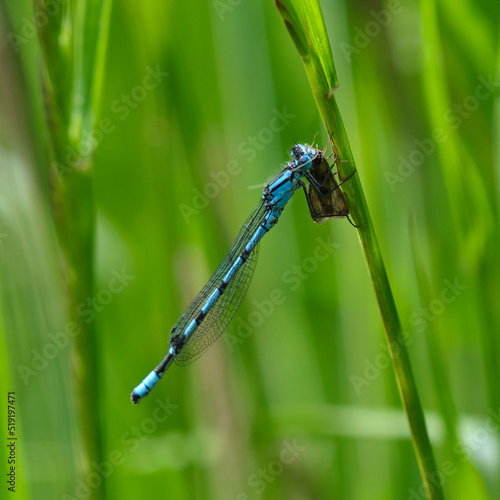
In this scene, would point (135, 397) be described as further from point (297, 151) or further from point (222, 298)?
point (297, 151)

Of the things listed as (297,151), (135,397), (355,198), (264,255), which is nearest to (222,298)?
(264,255)

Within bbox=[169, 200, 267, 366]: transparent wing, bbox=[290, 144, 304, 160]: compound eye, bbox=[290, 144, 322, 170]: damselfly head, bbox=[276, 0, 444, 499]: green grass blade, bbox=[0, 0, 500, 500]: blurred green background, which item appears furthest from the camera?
bbox=[169, 200, 267, 366]: transparent wing

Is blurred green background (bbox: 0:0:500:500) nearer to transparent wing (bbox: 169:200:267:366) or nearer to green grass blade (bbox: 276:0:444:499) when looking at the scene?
transparent wing (bbox: 169:200:267:366)

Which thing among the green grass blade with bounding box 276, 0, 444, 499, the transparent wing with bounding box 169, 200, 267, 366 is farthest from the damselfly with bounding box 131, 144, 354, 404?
the green grass blade with bounding box 276, 0, 444, 499

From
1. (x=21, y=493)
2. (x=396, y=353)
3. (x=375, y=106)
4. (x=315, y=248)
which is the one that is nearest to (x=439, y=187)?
(x=375, y=106)

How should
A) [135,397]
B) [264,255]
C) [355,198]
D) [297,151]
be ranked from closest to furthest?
[355,198], [135,397], [297,151], [264,255]

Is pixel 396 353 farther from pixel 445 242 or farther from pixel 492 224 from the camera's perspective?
pixel 445 242

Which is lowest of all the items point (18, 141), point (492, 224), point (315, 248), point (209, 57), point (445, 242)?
point (492, 224)
